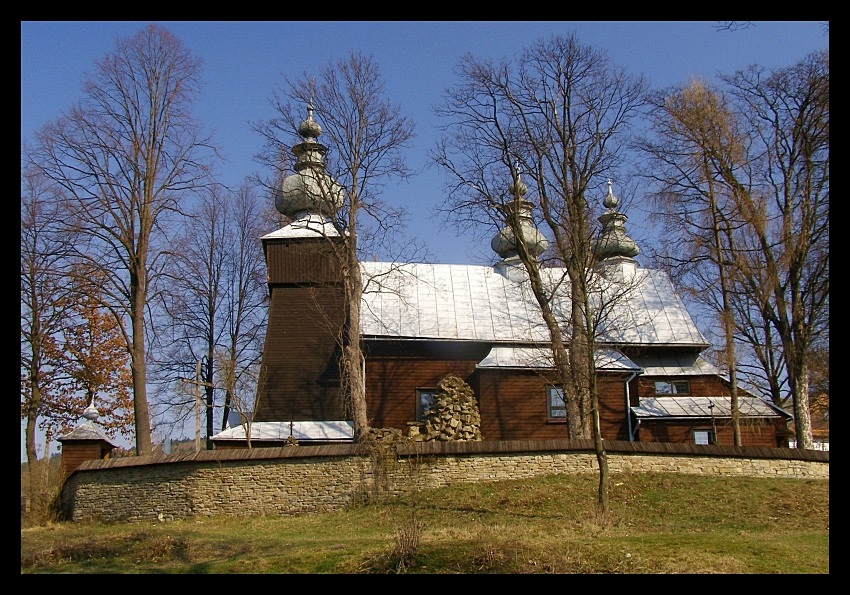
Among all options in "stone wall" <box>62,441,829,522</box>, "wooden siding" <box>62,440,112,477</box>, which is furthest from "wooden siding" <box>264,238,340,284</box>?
"stone wall" <box>62,441,829,522</box>

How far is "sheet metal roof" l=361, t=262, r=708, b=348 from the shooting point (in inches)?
941

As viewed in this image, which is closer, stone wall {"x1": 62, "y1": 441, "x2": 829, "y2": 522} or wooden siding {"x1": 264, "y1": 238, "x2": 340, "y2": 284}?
stone wall {"x1": 62, "y1": 441, "x2": 829, "y2": 522}

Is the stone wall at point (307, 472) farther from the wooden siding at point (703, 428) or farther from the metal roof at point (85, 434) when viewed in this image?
the wooden siding at point (703, 428)

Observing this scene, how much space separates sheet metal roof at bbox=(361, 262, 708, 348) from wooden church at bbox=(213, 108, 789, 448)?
55 millimetres

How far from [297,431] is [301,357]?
2.33m

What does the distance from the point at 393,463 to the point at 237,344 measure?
1471cm

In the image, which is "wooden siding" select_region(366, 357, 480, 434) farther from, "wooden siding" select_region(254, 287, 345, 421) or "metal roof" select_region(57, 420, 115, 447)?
"metal roof" select_region(57, 420, 115, 447)

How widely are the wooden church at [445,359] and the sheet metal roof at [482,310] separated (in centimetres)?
6

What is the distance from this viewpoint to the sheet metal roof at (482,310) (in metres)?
23.9

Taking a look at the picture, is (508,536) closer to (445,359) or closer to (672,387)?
(445,359)

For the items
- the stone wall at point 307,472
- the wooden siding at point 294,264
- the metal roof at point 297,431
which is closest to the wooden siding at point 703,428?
the stone wall at point 307,472

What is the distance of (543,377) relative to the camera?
2134cm

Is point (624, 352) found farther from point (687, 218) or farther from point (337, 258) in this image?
point (337, 258)
